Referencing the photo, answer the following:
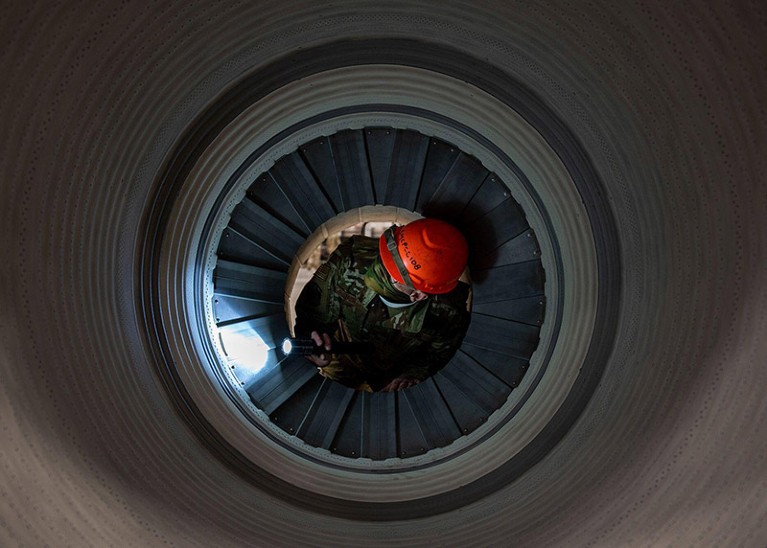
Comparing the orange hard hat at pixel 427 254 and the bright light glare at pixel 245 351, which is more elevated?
the orange hard hat at pixel 427 254

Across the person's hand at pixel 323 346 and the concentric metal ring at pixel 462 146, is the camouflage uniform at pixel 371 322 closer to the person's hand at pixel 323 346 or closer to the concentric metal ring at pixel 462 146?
the person's hand at pixel 323 346

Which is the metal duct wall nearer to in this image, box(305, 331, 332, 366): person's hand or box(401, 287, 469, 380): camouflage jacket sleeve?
box(305, 331, 332, 366): person's hand

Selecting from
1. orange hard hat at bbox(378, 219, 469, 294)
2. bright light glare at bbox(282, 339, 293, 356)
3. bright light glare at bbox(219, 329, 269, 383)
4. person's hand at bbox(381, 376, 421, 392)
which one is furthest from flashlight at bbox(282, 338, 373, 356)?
orange hard hat at bbox(378, 219, 469, 294)

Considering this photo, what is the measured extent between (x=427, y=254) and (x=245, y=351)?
87cm

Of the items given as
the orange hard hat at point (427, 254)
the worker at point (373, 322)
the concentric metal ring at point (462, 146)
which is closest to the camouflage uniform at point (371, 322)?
the worker at point (373, 322)

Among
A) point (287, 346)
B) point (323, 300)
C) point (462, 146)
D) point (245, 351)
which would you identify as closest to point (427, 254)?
point (462, 146)

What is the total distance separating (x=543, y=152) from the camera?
208 cm

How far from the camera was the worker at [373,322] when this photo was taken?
9.93ft

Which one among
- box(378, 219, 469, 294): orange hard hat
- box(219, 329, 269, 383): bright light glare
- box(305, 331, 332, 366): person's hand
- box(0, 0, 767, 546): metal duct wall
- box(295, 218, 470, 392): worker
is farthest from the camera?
box(295, 218, 470, 392): worker

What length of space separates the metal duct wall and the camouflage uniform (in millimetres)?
1107

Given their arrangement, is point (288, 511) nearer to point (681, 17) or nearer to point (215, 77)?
point (215, 77)

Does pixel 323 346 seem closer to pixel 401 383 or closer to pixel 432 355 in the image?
pixel 401 383

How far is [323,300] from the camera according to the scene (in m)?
3.21

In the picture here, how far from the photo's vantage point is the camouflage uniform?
3.10 metres
